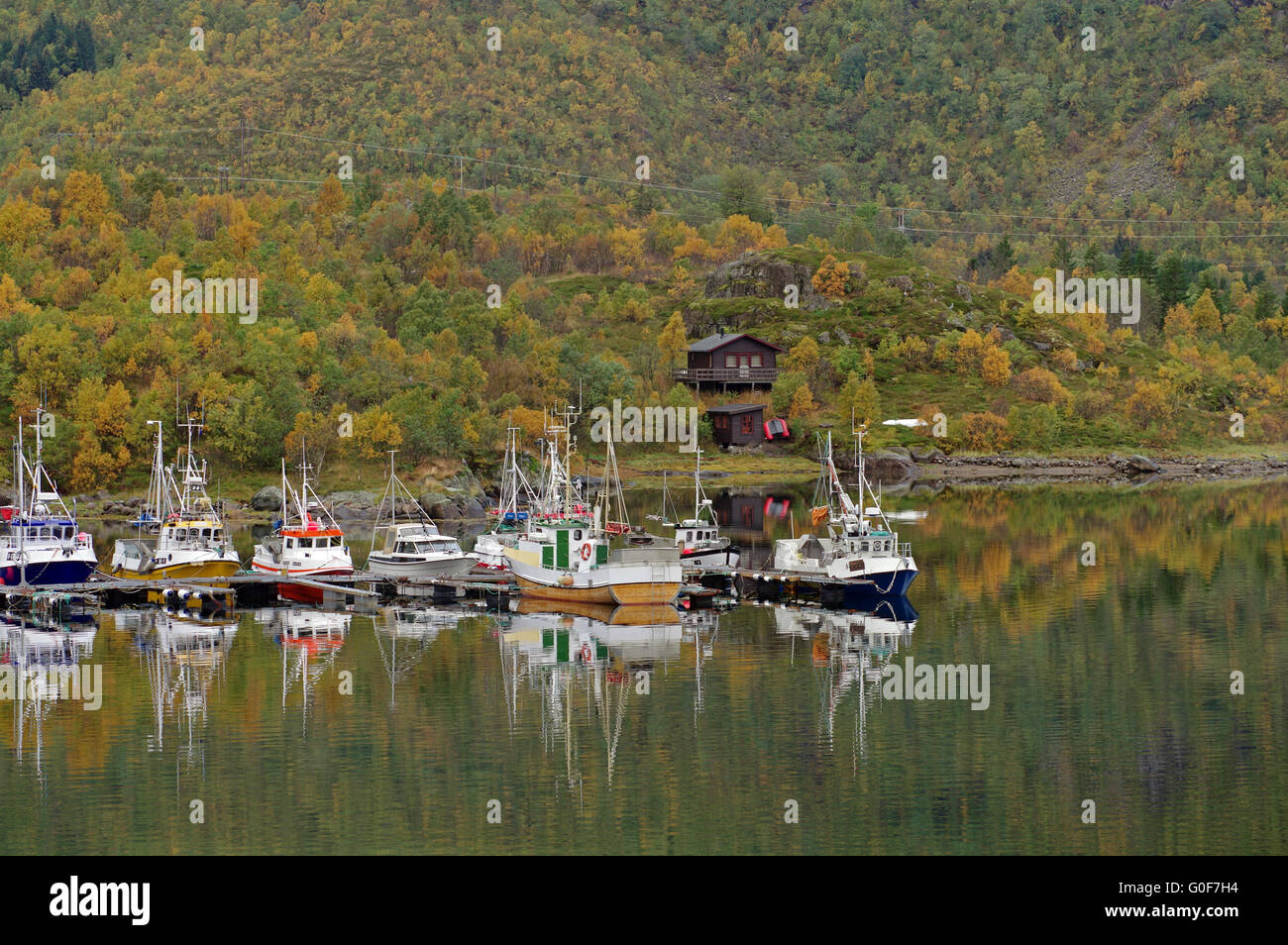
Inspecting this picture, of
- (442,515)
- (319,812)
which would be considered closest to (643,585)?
(319,812)

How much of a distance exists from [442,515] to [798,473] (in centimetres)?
3841

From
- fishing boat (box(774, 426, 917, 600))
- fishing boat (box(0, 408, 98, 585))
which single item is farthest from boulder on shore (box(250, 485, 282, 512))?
fishing boat (box(774, 426, 917, 600))

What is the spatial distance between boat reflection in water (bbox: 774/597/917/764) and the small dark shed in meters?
81.6

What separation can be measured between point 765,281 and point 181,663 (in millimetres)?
130961

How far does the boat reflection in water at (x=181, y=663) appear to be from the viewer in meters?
50.5

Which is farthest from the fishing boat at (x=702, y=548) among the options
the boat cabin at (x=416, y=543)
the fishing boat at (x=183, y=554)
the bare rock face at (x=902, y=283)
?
the bare rock face at (x=902, y=283)

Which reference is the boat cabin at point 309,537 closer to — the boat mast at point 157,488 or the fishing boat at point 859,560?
the boat mast at point 157,488

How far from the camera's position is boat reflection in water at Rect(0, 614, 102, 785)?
51.0 m

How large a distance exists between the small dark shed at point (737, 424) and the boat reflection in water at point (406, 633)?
8193 cm

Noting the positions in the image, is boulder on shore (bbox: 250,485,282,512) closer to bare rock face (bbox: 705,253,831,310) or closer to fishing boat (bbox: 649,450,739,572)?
fishing boat (bbox: 649,450,739,572)

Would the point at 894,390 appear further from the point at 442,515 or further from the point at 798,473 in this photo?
the point at 442,515

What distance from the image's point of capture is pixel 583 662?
61.3 metres

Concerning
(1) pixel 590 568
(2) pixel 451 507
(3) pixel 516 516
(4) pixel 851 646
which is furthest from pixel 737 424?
(4) pixel 851 646

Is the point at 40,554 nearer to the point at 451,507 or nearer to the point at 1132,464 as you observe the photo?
the point at 451,507
